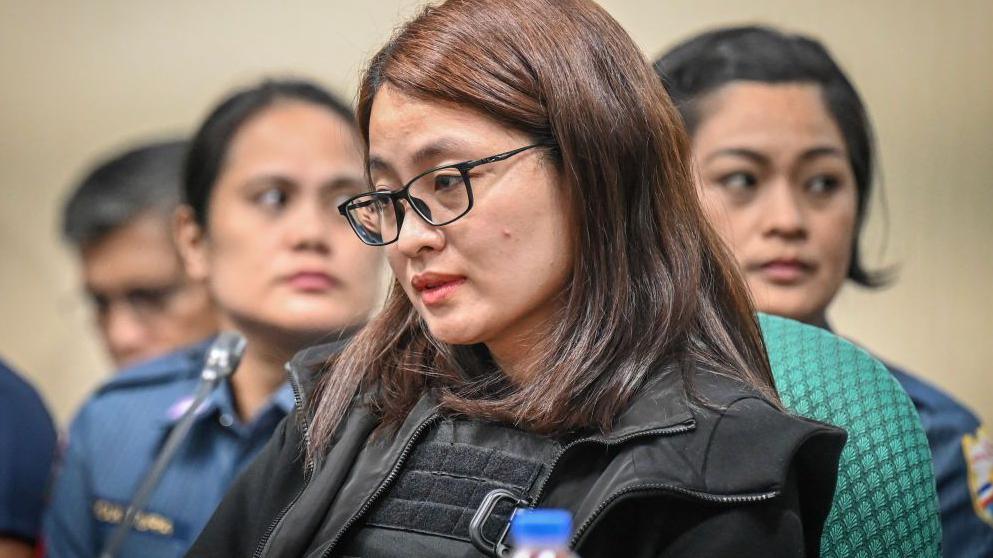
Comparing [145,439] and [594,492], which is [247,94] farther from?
[594,492]

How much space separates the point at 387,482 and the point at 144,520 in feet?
3.10

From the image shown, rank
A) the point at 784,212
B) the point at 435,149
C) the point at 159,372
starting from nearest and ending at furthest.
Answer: the point at 435,149 → the point at 784,212 → the point at 159,372

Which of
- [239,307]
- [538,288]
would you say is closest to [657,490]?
[538,288]

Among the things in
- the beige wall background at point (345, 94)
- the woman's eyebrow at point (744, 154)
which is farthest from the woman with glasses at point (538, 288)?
the beige wall background at point (345, 94)

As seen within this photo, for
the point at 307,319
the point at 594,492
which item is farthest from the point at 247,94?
the point at 594,492

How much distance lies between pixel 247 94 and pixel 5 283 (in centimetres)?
206

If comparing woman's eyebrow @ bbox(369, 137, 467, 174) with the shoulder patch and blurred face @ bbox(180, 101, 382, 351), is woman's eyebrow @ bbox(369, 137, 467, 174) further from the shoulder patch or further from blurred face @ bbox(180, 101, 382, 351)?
the shoulder patch

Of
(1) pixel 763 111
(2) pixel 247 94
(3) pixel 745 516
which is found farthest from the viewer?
(2) pixel 247 94

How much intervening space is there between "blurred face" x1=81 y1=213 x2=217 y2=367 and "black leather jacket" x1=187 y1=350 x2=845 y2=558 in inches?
74.0

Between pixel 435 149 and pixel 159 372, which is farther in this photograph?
pixel 159 372

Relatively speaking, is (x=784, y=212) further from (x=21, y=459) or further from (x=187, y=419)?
(x=21, y=459)

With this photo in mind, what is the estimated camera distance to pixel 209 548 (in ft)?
4.62

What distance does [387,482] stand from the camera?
1.31 meters

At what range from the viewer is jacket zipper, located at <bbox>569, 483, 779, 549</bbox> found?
1.10 m
